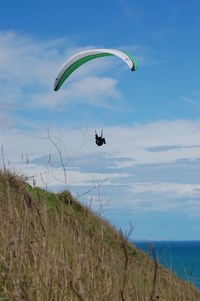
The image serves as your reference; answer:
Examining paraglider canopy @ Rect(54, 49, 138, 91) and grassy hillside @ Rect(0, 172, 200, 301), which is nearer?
grassy hillside @ Rect(0, 172, 200, 301)

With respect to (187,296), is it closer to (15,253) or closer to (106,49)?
(15,253)

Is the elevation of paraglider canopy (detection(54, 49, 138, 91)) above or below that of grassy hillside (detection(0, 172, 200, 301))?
above

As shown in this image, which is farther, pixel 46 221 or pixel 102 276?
pixel 46 221

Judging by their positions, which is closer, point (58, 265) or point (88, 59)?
point (58, 265)

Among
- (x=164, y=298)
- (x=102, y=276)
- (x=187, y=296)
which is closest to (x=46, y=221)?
(x=102, y=276)

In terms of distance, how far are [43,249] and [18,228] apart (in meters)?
0.39

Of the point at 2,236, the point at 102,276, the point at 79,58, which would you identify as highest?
the point at 79,58

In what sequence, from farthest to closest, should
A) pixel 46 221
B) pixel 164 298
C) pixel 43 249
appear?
pixel 164 298 < pixel 46 221 < pixel 43 249

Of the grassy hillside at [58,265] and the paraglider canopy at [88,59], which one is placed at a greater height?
the paraglider canopy at [88,59]

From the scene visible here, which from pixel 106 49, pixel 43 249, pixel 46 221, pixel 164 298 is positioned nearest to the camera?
pixel 43 249

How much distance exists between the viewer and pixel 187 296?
618 cm

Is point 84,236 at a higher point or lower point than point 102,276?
higher

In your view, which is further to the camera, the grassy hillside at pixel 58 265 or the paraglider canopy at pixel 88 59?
the paraglider canopy at pixel 88 59

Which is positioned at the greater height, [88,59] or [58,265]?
[88,59]
